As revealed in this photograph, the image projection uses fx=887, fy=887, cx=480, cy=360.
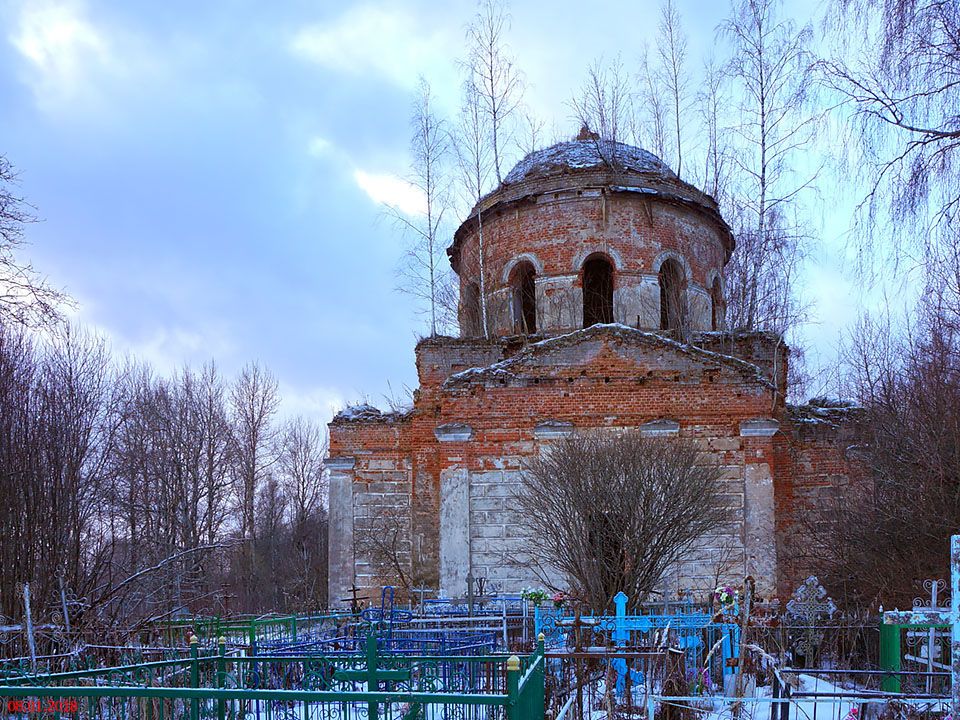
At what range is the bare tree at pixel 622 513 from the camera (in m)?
12.7

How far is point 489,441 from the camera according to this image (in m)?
16.7

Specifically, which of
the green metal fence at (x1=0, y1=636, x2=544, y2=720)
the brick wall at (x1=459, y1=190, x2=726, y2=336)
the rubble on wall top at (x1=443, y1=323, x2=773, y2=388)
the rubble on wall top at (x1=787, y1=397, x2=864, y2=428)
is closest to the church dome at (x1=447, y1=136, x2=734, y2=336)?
the brick wall at (x1=459, y1=190, x2=726, y2=336)

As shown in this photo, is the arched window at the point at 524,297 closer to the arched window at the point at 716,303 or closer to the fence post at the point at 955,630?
the arched window at the point at 716,303

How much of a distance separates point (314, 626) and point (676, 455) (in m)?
7.12

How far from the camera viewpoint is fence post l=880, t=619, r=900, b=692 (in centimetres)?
983

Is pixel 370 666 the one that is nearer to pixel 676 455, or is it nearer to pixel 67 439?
pixel 676 455

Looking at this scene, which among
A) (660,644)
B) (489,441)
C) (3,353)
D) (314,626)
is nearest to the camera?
(660,644)

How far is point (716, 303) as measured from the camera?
21.9m

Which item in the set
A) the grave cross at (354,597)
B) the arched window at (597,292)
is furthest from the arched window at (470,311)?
the grave cross at (354,597)

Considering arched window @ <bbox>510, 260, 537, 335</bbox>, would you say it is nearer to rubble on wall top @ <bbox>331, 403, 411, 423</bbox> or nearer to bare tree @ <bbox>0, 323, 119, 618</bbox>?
rubble on wall top @ <bbox>331, 403, 411, 423</bbox>

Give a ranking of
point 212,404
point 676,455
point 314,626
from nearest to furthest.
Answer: point 676,455, point 314,626, point 212,404

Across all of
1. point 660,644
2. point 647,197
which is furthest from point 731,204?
point 660,644

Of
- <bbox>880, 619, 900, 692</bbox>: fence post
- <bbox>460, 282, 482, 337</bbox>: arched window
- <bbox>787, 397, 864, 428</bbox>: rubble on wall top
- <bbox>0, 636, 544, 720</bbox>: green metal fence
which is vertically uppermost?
<bbox>460, 282, 482, 337</bbox>: arched window

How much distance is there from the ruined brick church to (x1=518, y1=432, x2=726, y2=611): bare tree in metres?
2.15
